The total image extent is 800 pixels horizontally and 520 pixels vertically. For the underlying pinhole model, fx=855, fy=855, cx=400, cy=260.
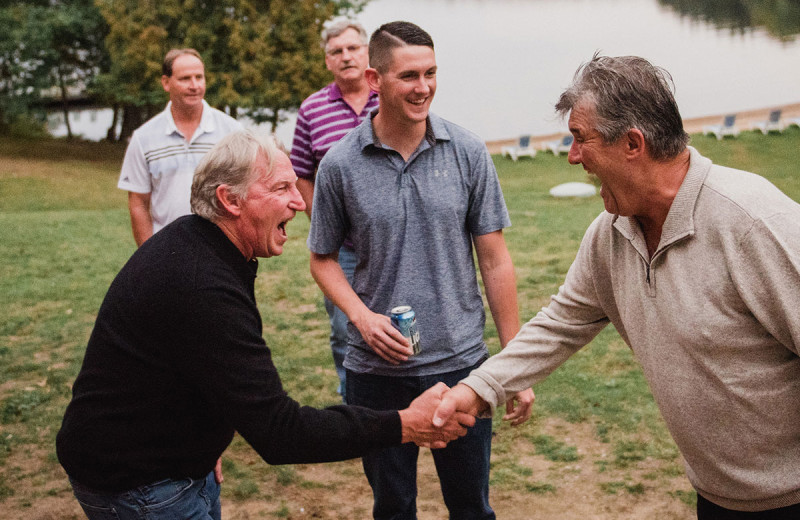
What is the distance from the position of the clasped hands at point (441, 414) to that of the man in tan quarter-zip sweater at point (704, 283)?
82cm

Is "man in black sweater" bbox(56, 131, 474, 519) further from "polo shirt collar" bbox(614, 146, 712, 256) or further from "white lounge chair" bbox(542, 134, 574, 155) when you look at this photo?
"white lounge chair" bbox(542, 134, 574, 155)

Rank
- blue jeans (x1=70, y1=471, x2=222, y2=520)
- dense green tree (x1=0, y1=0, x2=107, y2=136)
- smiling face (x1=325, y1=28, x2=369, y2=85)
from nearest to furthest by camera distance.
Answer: blue jeans (x1=70, y1=471, x2=222, y2=520) < smiling face (x1=325, y1=28, x2=369, y2=85) < dense green tree (x1=0, y1=0, x2=107, y2=136)

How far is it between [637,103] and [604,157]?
7.7 inches

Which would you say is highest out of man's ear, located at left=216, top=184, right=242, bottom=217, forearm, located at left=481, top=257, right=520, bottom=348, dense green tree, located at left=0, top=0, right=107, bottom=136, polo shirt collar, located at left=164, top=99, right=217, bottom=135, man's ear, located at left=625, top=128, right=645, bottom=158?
man's ear, located at left=625, top=128, right=645, bottom=158

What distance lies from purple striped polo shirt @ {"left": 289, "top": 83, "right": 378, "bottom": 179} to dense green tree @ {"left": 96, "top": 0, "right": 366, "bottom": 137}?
86.4ft

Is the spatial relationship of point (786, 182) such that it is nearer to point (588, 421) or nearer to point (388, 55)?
point (588, 421)

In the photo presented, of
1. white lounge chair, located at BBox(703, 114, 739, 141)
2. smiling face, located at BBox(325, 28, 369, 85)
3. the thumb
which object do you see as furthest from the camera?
white lounge chair, located at BBox(703, 114, 739, 141)

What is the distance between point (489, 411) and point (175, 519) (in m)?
1.31

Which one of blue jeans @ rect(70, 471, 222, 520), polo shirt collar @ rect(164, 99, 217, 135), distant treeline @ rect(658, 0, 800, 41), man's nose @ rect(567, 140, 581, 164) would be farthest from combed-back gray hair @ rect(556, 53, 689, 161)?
distant treeline @ rect(658, 0, 800, 41)

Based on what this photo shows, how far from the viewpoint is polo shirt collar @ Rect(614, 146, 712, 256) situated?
254 cm

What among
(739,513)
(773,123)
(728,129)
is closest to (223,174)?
(739,513)

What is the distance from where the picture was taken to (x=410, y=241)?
145 inches

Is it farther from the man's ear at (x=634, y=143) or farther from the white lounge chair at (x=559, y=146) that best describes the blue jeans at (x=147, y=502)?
the white lounge chair at (x=559, y=146)

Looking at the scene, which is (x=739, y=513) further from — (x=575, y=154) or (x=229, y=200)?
(x=229, y=200)
